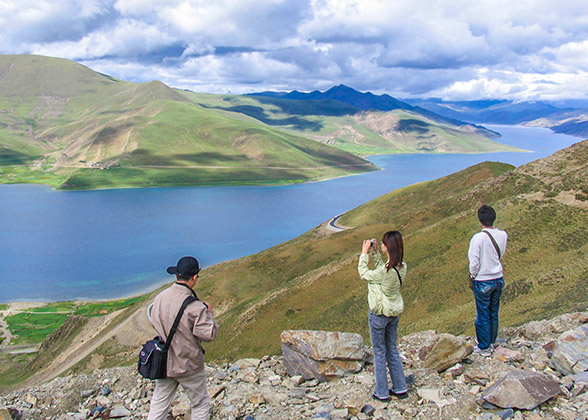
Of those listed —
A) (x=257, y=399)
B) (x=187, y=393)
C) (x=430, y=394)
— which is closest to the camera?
(x=187, y=393)

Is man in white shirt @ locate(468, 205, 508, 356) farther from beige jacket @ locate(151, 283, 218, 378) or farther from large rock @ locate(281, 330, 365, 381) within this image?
beige jacket @ locate(151, 283, 218, 378)

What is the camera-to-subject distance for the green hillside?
2811 cm

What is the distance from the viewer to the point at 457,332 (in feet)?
73.3

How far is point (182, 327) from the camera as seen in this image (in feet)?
26.7

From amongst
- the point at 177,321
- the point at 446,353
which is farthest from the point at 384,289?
the point at 177,321

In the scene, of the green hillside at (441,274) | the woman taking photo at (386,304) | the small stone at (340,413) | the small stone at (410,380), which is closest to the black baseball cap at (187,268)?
the woman taking photo at (386,304)

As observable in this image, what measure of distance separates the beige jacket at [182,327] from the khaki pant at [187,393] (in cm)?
39

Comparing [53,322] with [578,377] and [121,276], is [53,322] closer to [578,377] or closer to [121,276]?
[121,276]

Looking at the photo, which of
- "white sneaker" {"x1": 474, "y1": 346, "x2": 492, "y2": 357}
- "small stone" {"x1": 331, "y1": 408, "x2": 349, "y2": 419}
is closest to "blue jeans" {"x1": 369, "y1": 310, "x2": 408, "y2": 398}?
"small stone" {"x1": 331, "y1": 408, "x2": 349, "y2": 419}

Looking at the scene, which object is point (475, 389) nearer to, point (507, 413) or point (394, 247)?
point (507, 413)

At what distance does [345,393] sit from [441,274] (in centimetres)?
3160

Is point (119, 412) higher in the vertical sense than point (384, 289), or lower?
lower

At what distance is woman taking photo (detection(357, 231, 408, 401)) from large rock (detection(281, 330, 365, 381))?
8.24 feet

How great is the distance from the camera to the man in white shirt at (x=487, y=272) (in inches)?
471
